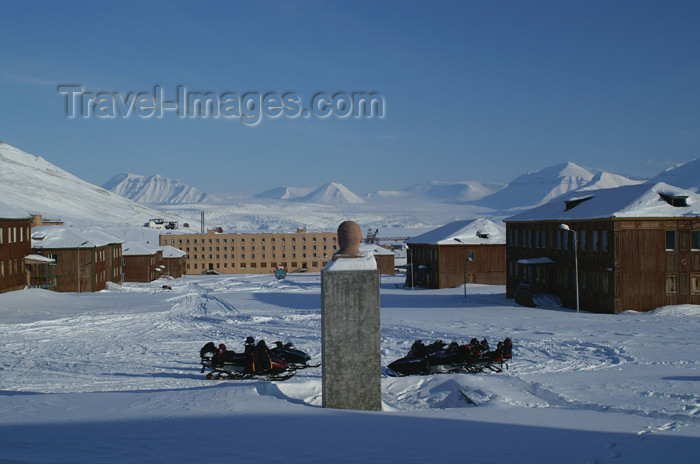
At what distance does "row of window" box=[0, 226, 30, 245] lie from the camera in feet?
136

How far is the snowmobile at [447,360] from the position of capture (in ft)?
53.1

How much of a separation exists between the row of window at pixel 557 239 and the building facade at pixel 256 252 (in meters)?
69.2

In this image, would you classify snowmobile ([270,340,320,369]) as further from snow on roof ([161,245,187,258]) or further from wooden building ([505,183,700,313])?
snow on roof ([161,245,187,258])

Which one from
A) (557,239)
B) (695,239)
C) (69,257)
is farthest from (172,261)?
(695,239)

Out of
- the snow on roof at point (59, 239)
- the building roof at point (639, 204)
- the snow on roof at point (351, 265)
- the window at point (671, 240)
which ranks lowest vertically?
the snow on roof at point (351, 265)

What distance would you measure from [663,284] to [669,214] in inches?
Answer: 152

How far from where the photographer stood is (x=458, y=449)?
328 inches

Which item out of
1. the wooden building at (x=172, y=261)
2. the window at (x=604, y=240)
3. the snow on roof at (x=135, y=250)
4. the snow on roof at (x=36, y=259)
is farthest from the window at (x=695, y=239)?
the wooden building at (x=172, y=261)

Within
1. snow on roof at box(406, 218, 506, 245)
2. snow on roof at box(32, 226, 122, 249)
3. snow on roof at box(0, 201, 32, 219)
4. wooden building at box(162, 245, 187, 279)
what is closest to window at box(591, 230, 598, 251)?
snow on roof at box(406, 218, 506, 245)

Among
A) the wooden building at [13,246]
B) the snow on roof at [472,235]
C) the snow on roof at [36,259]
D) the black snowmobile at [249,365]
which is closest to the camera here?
the black snowmobile at [249,365]

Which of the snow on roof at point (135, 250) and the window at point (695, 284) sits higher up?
the snow on roof at point (135, 250)

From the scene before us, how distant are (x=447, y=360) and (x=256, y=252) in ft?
327

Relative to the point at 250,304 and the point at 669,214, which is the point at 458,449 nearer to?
the point at 669,214

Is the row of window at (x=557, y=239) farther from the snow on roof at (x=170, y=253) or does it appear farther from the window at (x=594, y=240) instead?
the snow on roof at (x=170, y=253)
